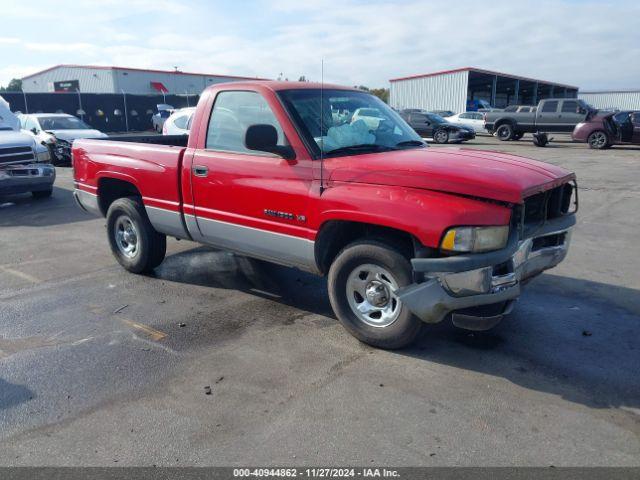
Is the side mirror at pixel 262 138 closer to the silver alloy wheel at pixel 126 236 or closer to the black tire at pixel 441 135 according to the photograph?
the silver alloy wheel at pixel 126 236

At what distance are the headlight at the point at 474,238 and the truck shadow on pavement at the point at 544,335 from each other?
0.93 m

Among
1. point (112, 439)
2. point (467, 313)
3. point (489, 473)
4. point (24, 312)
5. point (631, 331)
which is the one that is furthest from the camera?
point (24, 312)

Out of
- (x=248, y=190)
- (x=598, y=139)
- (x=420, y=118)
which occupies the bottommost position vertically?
(x=598, y=139)

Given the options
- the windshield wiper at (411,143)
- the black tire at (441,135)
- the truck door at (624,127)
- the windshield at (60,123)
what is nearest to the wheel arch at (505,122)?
the black tire at (441,135)

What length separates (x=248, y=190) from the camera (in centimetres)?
466

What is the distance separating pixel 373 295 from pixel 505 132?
25661 millimetres

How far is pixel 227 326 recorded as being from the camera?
462cm

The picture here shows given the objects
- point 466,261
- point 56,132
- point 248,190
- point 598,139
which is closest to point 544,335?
point 466,261

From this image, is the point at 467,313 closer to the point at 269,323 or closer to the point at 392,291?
the point at 392,291

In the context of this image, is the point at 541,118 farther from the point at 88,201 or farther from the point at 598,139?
the point at 88,201

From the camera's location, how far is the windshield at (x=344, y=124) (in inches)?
175

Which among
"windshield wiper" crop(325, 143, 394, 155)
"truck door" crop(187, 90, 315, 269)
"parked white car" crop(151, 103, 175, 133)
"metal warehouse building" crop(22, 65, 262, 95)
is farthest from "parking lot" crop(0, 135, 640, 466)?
"metal warehouse building" crop(22, 65, 262, 95)

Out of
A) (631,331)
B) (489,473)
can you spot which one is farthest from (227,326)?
(631,331)

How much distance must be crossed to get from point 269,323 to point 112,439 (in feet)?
6.04
